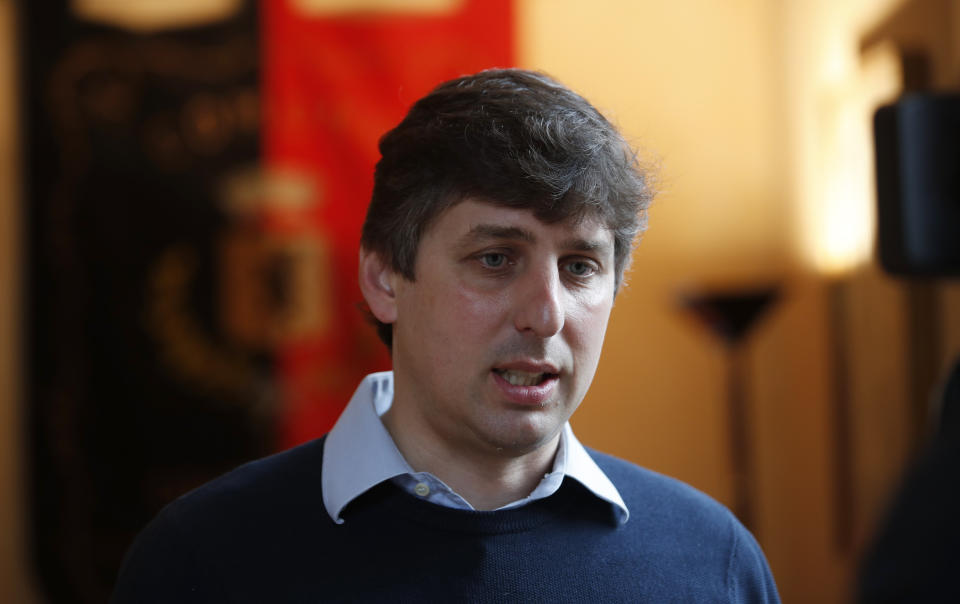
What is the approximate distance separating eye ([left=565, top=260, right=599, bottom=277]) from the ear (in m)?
0.23

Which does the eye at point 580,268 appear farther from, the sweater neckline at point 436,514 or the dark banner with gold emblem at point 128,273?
the dark banner with gold emblem at point 128,273

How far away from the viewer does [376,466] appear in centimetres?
121

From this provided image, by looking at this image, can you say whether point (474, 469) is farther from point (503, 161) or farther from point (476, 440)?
point (503, 161)

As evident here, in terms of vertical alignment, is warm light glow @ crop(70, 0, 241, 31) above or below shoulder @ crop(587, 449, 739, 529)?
above

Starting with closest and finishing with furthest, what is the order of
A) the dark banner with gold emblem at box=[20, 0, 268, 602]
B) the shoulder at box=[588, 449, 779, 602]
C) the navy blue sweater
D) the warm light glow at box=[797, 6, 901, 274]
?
1. the navy blue sweater
2. the shoulder at box=[588, 449, 779, 602]
3. the warm light glow at box=[797, 6, 901, 274]
4. the dark banner with gold emblem at box=[20, 0, 268, 602]

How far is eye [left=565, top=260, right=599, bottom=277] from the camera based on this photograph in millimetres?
1247

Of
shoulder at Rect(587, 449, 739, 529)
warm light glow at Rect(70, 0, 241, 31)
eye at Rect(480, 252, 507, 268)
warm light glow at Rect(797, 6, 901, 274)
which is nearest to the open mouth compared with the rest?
eye at Rect(480, 252, 507, 268)

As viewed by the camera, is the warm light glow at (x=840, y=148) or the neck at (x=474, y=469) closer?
the neck at (x=474, y=469)

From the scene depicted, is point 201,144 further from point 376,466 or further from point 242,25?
point 376,466

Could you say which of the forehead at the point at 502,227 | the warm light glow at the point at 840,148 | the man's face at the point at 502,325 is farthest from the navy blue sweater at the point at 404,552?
the warm light glow at the point at 840,148

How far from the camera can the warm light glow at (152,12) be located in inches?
135

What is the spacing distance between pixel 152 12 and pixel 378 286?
2550mm

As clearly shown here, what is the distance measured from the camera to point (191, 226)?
11.3ft

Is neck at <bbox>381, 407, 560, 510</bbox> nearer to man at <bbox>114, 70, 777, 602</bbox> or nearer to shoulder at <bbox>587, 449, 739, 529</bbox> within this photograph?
man at <bbox>114, 70, 777, 602</bbox>
